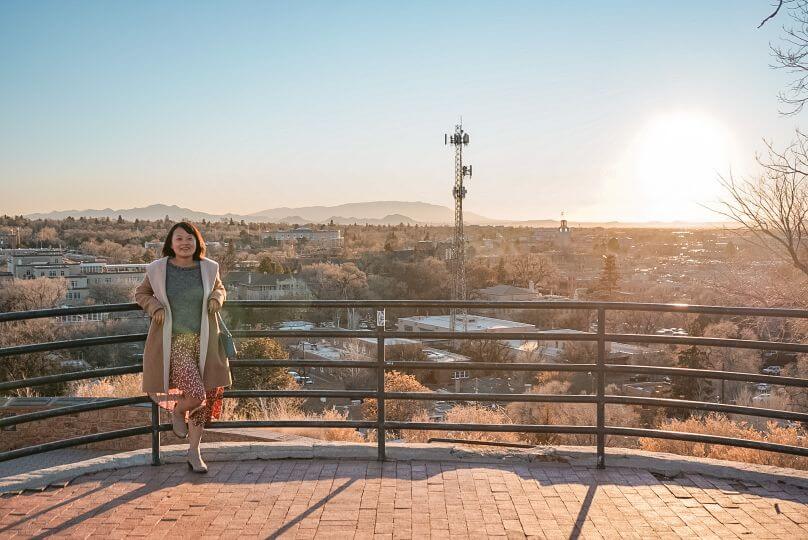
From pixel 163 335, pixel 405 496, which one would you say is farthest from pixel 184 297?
pixel 405 496

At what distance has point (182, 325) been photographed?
5492mm

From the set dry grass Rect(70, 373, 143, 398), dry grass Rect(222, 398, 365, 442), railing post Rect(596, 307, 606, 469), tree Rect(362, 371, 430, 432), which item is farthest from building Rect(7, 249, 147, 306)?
railing post Rect(596, 307, 606, 469)

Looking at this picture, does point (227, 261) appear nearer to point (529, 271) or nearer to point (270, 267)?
point (270, 267)

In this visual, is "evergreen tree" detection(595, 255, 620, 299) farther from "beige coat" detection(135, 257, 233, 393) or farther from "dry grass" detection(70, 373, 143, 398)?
"beige coat" detection(135, 257, 233, 393)

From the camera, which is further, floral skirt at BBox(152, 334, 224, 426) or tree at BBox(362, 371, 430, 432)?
tree at BBox(362, 371, 430, 432)

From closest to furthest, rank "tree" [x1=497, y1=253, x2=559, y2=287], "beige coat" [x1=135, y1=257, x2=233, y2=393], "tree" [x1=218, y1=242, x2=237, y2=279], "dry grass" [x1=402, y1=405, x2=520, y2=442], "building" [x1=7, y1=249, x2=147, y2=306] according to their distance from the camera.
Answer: "beige coat" [x1=135, y1=257, x2=233, y2=393], "dry grass" [x1=402, y1=405, x2=520, y2=442], "building" [x1=7, y1=249, x2=147, y2=306], "tree" [x1=218, y1=242, x2=237, y2=279], "tree" [x1=497, y1=253, x2=559, y2=287]

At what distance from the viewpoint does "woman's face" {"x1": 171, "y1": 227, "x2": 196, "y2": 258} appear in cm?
548

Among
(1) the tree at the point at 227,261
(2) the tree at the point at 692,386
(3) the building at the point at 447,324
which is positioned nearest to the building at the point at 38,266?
(1) the tree at the point at 227,261

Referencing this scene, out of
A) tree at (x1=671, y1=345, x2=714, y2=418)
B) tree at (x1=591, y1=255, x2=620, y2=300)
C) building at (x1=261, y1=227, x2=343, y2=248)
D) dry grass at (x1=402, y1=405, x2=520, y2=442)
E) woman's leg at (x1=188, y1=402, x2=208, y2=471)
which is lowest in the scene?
tree at (x1=671, y1=345, x2=714, y2=418)

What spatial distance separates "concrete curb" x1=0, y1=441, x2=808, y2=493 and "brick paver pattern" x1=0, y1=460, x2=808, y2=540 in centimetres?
10

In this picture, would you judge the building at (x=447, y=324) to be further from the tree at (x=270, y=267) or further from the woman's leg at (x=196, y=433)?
the woman's leg at (x=196, y=433)

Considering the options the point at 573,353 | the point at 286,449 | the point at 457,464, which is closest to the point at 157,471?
the point at 286,449

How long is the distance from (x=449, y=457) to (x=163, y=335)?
7.95 feet

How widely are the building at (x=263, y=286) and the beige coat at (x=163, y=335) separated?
146 feet
